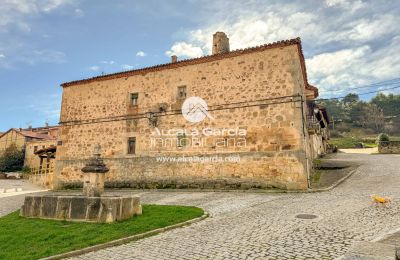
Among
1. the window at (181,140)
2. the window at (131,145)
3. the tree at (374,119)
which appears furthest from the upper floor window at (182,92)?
the tree at (374,119)

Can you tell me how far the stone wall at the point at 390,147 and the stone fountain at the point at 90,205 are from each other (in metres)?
25.4

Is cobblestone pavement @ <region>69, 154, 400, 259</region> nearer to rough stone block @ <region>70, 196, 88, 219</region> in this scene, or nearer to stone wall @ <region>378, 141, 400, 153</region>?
rough stone block @ <region>70, 196, 88, 219</region>

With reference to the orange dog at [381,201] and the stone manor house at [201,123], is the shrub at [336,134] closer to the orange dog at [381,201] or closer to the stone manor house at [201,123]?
the stone manor house at [201,123]

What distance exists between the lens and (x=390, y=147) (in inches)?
1023

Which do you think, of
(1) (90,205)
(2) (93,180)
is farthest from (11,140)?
(1) (90,205)

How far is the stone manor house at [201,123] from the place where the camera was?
42.2 feet

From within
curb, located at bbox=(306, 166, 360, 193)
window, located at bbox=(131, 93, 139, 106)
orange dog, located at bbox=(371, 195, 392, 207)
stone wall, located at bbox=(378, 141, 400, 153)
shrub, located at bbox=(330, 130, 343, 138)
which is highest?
shrub, located at bbox=(330, 130, 343, 138)

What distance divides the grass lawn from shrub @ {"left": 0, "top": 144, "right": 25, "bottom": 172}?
35499mm

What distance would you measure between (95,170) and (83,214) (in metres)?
1.42

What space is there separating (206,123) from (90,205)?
25.9ft

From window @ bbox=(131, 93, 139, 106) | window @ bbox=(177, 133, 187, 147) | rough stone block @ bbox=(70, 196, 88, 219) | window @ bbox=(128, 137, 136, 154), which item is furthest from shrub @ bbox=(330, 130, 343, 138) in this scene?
rough stone block @ bbox=(70, 196, 88, 219)

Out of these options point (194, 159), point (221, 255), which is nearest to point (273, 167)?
point (194, 159)

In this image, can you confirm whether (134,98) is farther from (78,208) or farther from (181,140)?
(78,208)

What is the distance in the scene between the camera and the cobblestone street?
480cm
